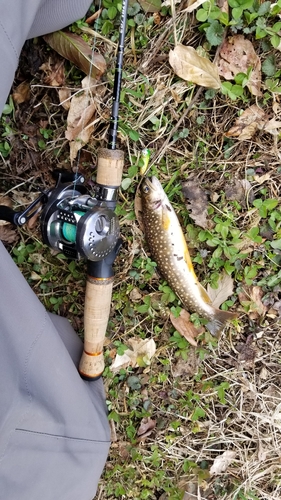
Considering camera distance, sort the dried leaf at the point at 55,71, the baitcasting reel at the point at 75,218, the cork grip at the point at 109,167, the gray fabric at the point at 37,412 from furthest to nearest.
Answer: the dried leaf at the point at 55,71 → the cork grip at the point at 109,167 → the baitcasting reel at the point at 75,218 → the gray fabric at the point at 37,412

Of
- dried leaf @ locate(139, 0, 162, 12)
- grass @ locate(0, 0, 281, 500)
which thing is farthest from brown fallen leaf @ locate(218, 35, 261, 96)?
dried leaf @ locate(139, 0, 162, 12)

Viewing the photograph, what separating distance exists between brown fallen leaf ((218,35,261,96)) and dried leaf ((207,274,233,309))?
0.81 meters

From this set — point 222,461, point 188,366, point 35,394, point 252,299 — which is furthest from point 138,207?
point 222,461

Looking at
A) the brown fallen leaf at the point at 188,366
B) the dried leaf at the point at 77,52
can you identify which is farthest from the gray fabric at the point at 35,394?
the brown fallen leaf at the point at 188,366

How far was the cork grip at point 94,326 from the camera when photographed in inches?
63.1

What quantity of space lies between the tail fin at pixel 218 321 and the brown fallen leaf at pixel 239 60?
94cm

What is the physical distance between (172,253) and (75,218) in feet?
1.67

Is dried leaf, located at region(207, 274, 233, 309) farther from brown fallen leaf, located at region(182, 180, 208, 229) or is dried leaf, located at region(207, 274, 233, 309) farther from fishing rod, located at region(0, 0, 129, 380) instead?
fishing rod, located at region(0, 0, 129, 380)

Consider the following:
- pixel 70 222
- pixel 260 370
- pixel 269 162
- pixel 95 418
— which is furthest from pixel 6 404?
pixel 269 162

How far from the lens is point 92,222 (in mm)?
1341

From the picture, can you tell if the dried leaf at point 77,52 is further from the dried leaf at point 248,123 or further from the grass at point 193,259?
the dried leaf at point 248,123

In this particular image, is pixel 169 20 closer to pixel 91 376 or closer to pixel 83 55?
pixel 83 55

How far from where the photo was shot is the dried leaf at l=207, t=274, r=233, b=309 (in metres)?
1.82

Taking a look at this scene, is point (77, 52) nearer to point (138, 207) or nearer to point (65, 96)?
point (65, 96)
